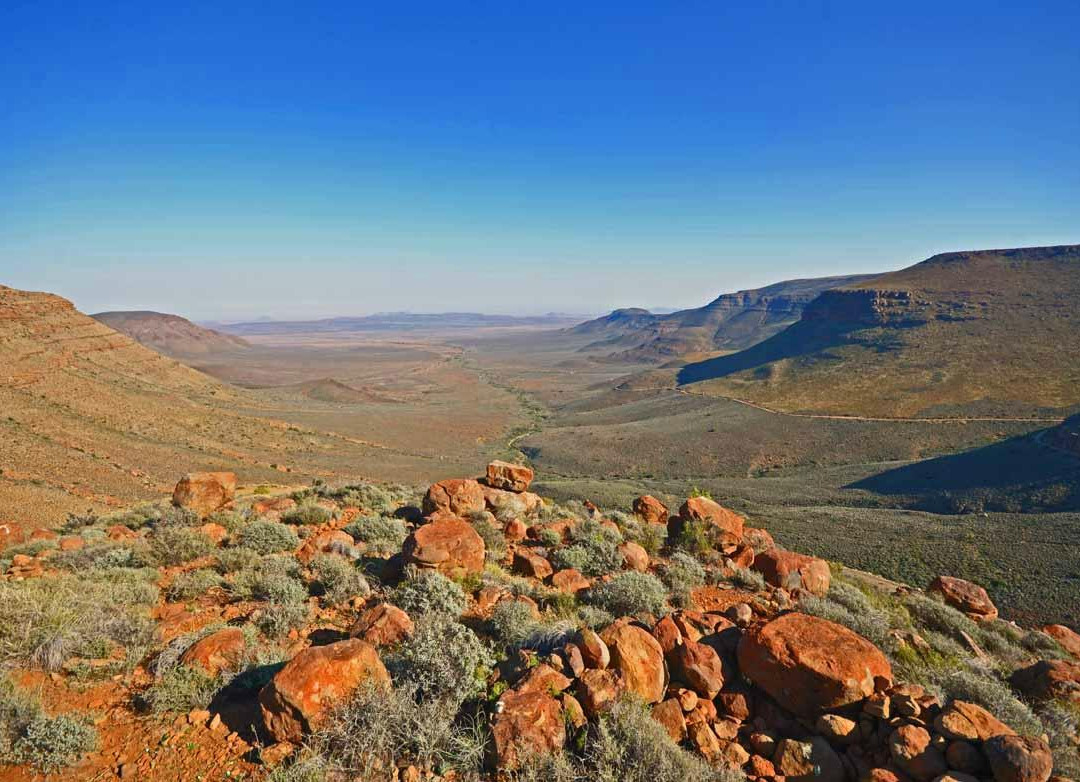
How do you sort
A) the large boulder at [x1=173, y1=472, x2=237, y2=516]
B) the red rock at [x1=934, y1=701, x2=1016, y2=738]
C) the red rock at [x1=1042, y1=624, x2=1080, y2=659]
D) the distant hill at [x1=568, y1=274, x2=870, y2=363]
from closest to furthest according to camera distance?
1. the red rock at [x1=934, y1=701, x2=1016, y2=738]
2. the red rock at [x1=1042, y1=624, x2=1080, y2=659]
3. the large boulder at [x1=173, y1=472, x2=237, y2=516]
4. the distant hill at [x1=568, y1=274, x2=870, y2=363]

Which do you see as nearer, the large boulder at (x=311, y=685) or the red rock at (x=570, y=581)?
the large boulder at (x=311, y=685)

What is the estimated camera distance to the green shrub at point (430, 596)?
21.3 feet

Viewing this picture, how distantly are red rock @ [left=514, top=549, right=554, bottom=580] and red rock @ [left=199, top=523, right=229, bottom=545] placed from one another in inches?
241

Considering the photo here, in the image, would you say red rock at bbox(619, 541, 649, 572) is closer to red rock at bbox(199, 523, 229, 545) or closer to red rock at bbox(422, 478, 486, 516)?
red rock at bbox(422, 478, 486, 516)

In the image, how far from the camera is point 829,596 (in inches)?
364

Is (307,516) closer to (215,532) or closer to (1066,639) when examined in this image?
(215,532)

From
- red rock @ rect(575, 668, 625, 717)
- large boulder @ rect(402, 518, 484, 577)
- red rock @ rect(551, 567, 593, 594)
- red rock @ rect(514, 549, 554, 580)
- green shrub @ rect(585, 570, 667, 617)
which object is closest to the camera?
red rock @ rect(575, 668, 625, 717)

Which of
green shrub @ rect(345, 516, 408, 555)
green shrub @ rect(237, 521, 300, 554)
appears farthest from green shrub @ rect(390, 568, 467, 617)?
green shrub @ rect(237, 521, 300, 554)

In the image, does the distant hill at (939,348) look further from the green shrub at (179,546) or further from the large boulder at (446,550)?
the green shrub at (179,546)

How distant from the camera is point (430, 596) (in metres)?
6.75

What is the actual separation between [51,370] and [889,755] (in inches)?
2122

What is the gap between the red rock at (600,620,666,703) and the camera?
16.0ft

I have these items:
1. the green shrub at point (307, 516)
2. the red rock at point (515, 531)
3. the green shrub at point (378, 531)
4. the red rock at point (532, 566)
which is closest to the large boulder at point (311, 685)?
the red rock at point (532, 566)

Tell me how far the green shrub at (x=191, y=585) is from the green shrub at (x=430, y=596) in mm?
2984
